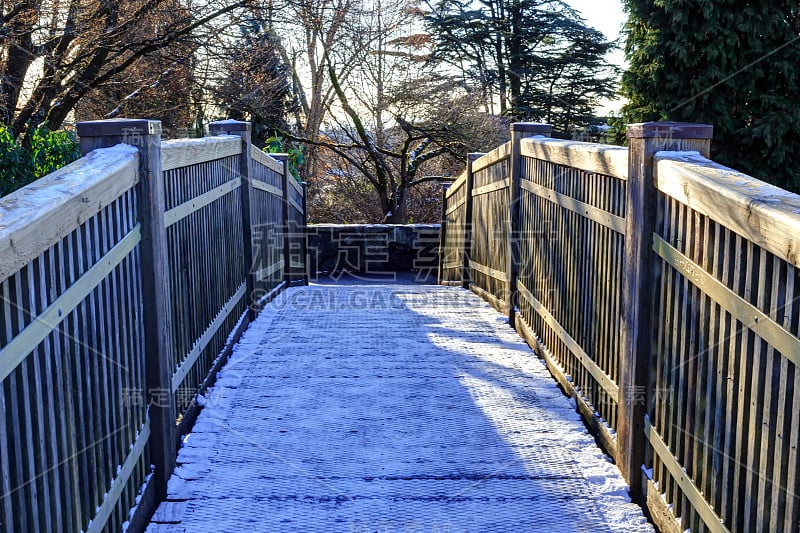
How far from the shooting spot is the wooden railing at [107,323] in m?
1.86

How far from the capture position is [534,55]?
25344 millimetres

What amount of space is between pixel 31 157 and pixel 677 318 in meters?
5.38

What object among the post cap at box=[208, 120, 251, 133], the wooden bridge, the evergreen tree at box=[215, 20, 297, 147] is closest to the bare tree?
the evergreen tree at box=[215, 20, 297, 147]

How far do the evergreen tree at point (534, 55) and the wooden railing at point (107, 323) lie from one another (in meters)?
20.5

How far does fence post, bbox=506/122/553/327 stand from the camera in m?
5.75

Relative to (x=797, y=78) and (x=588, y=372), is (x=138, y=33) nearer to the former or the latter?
(x=588, y=372)

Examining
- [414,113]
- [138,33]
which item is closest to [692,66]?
[414,113]

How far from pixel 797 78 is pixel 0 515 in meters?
13.9

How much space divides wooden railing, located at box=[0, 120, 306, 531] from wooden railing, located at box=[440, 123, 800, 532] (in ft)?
5.82

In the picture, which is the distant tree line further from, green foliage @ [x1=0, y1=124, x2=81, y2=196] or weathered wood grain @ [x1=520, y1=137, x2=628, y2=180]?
weathered wood grain @ [x1=520, y1=137, x2=628, y2=180]

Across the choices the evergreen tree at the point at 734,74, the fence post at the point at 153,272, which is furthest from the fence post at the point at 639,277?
the evergreen tree at the point at 734,74

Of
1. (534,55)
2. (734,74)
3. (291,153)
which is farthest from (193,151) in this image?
(534,55)

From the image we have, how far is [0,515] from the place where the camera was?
1.66 metres

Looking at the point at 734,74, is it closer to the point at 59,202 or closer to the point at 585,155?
the point at 585,155
